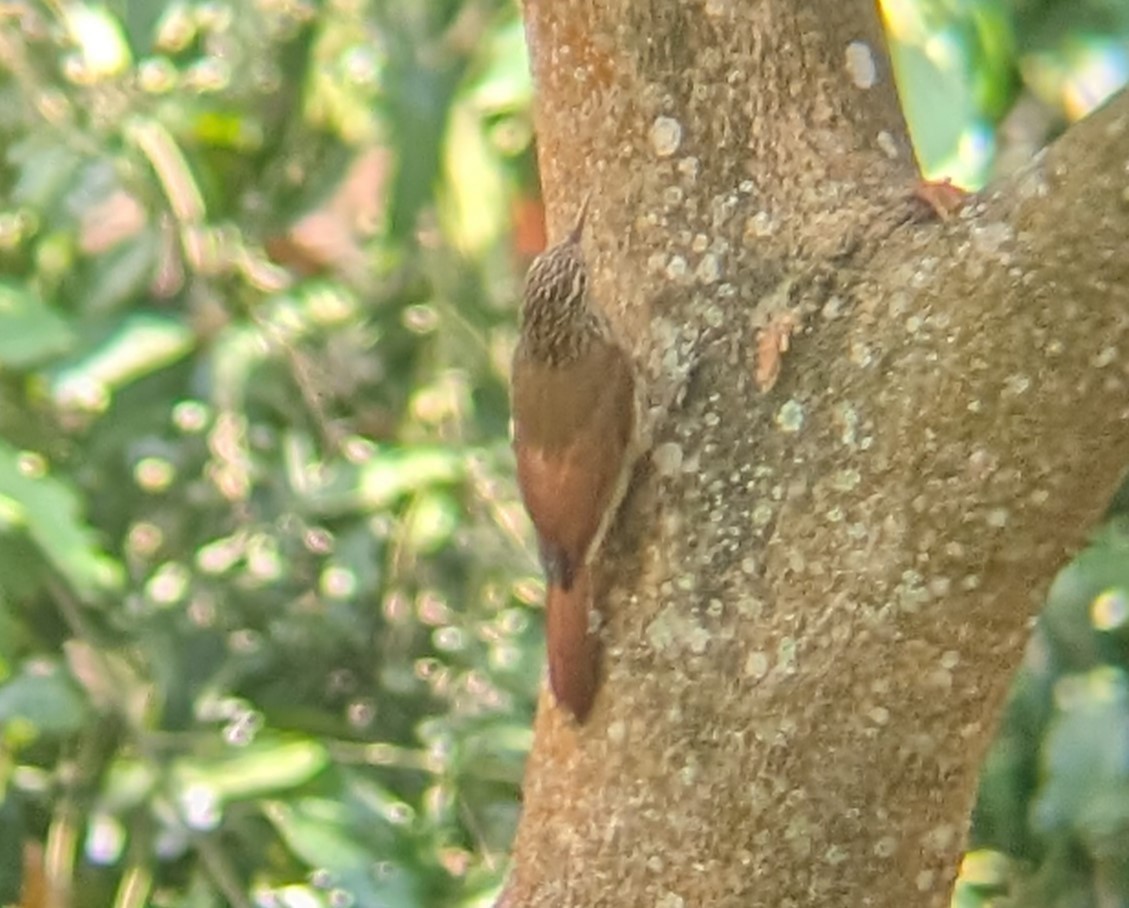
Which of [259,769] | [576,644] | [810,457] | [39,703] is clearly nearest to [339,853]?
[259,769]

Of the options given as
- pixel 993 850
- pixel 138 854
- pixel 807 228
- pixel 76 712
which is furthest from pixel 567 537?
pixel 138 854

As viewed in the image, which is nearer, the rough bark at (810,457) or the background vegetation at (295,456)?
the rough bark at (810,457)

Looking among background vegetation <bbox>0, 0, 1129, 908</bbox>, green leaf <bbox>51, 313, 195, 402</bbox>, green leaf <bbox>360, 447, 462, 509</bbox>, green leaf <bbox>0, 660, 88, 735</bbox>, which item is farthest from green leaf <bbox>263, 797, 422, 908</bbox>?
green leaf <bbox>51, 313, 195, 402</bbox>

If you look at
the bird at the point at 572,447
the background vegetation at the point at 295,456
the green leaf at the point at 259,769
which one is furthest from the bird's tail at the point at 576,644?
the green leaf at the point at 259,769

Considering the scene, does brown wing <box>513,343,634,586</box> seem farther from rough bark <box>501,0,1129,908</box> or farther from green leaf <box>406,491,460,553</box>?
green leaf <box>406,491,460,553</box>

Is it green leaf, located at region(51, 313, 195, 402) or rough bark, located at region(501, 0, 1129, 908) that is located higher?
green leaf, located at region(51, 313, 195, 402)

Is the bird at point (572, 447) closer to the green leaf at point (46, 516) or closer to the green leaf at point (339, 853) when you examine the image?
the green leaf at point (46, 516)

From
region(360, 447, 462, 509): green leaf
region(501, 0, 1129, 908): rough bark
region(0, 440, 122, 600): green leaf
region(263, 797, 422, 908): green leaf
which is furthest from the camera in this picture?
region(360, 447, 462, 509): green leaf
